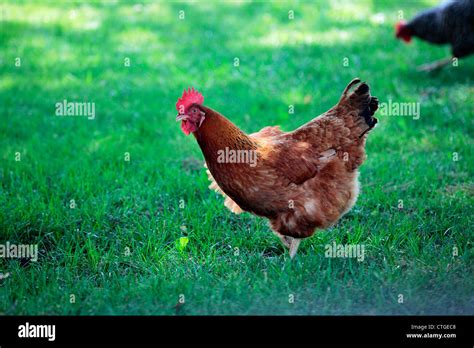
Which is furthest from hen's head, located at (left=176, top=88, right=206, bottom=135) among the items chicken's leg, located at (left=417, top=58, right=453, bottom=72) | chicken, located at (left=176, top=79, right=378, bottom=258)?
chicken's leg, located at (left=417, top=58, right=453, bottom=72)

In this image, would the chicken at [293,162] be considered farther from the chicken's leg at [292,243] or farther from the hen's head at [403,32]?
the hen's head at [403,32]

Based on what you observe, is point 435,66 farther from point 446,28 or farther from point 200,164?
point 200,164

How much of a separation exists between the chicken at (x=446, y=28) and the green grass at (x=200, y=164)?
0.38m

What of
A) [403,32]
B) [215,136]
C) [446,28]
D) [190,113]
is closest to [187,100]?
[190,113]

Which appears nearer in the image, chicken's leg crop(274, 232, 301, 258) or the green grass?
the green grass

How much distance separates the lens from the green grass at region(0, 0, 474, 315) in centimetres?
495

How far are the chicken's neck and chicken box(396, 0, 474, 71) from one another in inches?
220

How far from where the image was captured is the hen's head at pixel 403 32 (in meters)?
10.1

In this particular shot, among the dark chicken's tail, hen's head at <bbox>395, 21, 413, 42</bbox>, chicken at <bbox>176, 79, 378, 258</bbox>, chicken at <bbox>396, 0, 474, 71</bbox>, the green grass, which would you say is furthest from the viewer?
hen's head at <bbox>395, 21, 413, 42</bbox>

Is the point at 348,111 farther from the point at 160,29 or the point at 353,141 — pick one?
the point at 160,29

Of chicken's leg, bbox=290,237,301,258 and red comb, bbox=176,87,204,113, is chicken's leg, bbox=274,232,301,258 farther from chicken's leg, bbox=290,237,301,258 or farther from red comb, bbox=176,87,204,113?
red comb, bbox=176,87,204,113

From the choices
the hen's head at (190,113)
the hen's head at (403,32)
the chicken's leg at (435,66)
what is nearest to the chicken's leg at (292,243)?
the hen's head at (190,113)

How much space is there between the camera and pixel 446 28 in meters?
9.43
